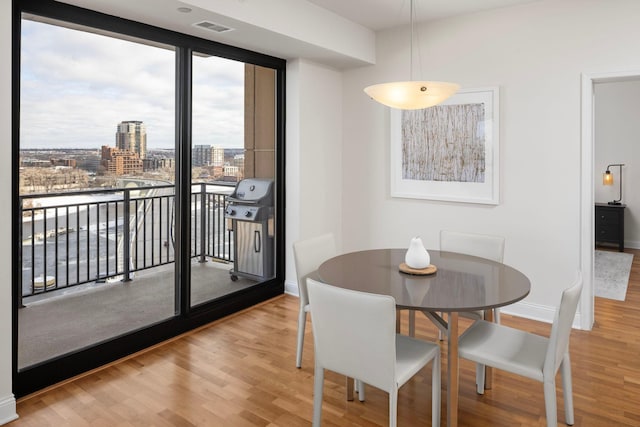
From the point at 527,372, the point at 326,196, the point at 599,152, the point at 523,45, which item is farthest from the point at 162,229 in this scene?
the point at 599,152

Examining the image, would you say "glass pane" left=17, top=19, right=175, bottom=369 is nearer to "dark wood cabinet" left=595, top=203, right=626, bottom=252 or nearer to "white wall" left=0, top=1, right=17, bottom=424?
"white wall" left=0, top=1, right=17, bottom=424

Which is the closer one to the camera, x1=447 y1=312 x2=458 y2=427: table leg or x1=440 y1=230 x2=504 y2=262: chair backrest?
x1=447 y1=312 x2=458 y2=427: table leg

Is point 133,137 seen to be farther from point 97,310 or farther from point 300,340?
point 300,340

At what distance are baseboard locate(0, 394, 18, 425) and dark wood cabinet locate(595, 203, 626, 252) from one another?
7395 millimetres

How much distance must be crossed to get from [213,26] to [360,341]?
2526 millimetres

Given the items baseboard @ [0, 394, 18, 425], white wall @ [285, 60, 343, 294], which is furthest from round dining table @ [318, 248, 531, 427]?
baseboard @ [0, 394, 18, 425]

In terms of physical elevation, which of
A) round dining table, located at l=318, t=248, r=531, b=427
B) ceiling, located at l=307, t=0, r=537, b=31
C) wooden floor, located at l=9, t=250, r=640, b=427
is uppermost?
ceiling, located at l=307, t=0, r=537, b=31

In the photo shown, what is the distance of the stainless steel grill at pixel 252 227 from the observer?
14.0ft

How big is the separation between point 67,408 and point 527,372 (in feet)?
8.01

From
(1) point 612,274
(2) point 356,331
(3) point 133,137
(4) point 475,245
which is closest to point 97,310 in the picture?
(3) point 133,137

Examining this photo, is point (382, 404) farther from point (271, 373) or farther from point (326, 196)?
point (326, 196)

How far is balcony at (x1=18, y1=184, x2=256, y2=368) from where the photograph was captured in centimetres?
286

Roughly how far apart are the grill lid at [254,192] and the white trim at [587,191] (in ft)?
9.07

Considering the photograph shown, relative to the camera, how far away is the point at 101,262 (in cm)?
322
